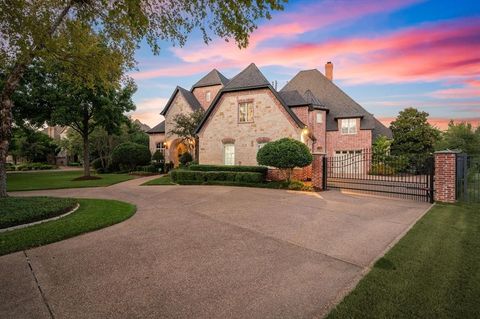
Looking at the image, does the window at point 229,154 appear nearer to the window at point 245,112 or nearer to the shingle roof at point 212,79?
the window at point 245,112

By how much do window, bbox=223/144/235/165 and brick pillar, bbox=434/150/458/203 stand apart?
516 inches

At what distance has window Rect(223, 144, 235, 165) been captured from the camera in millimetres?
19731

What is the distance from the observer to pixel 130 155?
27.3 m

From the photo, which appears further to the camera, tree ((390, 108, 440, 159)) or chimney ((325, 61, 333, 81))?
chimney ((325, 61, 333, 81))

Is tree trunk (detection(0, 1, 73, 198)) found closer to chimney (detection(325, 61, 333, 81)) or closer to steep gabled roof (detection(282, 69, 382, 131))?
steep gabled roof (detection(282, 69, 382, 131))

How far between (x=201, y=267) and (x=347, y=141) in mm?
22832

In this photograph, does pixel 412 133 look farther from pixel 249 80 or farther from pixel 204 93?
pixel 204 93

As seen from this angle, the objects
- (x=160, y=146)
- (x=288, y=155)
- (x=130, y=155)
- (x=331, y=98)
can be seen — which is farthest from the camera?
(x=160, y=146)

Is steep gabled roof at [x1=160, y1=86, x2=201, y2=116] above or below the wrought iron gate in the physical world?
Result: above

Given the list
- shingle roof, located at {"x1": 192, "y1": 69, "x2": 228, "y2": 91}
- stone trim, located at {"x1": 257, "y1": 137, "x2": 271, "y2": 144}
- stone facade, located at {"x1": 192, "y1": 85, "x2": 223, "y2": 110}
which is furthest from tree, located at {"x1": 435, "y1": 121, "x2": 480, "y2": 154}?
stone facade, located at {"x1": 192, "y1": 85, "x2": 223, "y2": 110}

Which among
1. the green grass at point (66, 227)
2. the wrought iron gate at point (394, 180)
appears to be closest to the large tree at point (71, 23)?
the green grass at point (66, 227)

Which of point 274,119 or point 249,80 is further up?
point 249,80

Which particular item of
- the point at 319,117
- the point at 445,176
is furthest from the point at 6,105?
the point at 319,117

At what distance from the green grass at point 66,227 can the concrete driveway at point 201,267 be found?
13.8 inches
